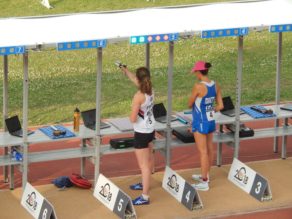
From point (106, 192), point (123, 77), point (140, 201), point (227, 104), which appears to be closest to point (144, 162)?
point (140, 201)

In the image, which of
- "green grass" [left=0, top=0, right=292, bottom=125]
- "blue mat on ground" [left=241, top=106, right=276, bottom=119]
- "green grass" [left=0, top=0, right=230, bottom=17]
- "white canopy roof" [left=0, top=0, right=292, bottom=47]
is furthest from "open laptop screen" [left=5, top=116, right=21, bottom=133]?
"green grass" [left=0, top=0, right=230, bottom=17]

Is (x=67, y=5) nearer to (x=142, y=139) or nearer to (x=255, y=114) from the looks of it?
(x=255, y=114)

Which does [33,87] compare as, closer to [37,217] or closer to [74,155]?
[74,155]

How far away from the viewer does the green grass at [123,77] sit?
18.1m

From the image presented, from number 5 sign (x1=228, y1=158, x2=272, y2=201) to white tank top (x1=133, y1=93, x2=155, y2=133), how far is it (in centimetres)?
171

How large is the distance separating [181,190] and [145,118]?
1154mm

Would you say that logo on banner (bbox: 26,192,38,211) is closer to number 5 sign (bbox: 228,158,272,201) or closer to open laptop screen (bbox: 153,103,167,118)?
open laptop screen (bbox: 153,103,167,118)

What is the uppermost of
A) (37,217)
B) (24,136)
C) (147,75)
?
(147,75)

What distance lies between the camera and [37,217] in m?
11.5

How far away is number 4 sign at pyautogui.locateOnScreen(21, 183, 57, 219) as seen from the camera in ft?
37.1

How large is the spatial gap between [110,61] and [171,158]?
8101 millimetres

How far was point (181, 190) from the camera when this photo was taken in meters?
12.2

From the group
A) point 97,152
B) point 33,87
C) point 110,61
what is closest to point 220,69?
point 110,61

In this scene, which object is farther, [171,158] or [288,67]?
[288,67]
